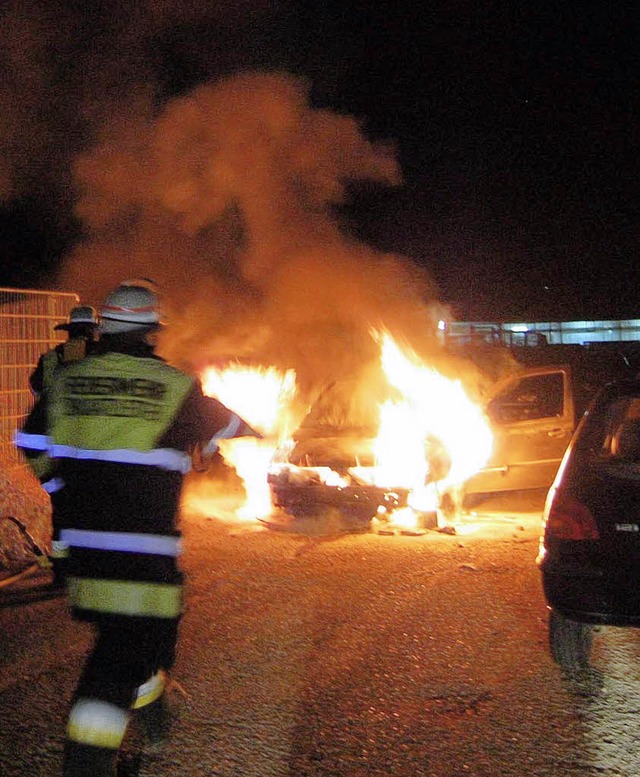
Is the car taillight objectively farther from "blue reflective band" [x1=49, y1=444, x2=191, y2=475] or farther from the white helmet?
the white helmet

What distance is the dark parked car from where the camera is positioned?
409 cm

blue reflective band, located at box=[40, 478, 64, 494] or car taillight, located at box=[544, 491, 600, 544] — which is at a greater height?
blue reflective band, located at box=[40, 478, 64, 494]

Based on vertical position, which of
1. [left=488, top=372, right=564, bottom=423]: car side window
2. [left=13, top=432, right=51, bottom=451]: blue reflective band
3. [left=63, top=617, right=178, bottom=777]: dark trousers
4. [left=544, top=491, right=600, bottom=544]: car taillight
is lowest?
[left=63, top=617, right=178, bottom=777]: dark trousers

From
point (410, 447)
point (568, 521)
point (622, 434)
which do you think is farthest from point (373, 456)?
point (568, 521)

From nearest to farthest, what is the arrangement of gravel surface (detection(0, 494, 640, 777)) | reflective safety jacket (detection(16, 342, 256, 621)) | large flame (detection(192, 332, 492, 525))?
reflective safety jacket (detection(16, 342, 256, 621)) < gravel surface (detection(0, 494, 640, 777)) < large flame (detection(192, 332, 492, 525))

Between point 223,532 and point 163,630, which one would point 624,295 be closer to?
point 223,532

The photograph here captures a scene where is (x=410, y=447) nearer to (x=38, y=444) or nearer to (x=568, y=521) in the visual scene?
(x=568, y=521)

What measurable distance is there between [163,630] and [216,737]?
1235 mm

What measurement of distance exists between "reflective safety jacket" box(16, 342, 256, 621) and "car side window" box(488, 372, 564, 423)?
662 centimetres

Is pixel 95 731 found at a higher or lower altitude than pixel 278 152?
lower

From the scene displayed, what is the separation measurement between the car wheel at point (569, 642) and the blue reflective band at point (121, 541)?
2.50 metres

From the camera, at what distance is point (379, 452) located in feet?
28.5

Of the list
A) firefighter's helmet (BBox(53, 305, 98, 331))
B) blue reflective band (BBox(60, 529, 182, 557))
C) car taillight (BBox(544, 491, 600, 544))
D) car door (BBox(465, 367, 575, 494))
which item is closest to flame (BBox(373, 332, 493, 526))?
car door (BBox(465, 367, 575, 494))

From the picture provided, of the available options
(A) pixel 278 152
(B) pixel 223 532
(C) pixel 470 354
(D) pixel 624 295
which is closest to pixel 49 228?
(A) pixel 278 152
